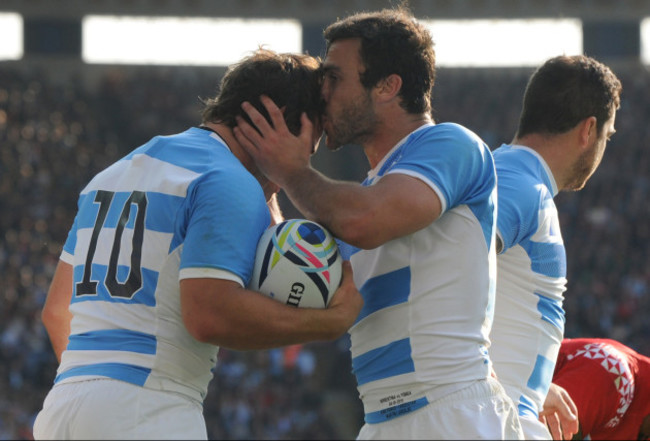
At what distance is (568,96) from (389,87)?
37.8 inches

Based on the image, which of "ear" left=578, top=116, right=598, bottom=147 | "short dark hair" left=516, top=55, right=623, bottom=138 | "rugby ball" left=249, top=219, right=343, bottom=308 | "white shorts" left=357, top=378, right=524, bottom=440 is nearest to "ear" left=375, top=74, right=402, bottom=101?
"rugby ball" left=249, top=219, right=343, bottom=308

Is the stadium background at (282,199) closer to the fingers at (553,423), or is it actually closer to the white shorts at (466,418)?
the fingers at (553,423)

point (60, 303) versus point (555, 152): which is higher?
point (555, 152)

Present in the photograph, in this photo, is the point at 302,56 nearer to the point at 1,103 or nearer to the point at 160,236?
the point at 160,236

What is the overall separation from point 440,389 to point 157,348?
0.96 metres

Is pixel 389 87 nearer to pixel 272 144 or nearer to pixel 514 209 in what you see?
pixel 272 144

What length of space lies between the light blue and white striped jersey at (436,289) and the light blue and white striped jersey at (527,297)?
435mm

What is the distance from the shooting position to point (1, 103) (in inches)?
1033

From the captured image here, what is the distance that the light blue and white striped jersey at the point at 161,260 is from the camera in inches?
125

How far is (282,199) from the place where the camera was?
1011 inches

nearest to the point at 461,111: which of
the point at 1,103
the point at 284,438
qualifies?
the point at 1,103

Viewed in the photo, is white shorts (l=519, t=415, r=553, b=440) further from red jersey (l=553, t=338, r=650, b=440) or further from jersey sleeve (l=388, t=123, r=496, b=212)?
red jersey (l=553, t=338, r=650, b=440)

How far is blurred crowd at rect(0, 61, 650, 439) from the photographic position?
17.4 metres

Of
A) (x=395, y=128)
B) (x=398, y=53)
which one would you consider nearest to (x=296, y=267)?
(x=395, y=128)
